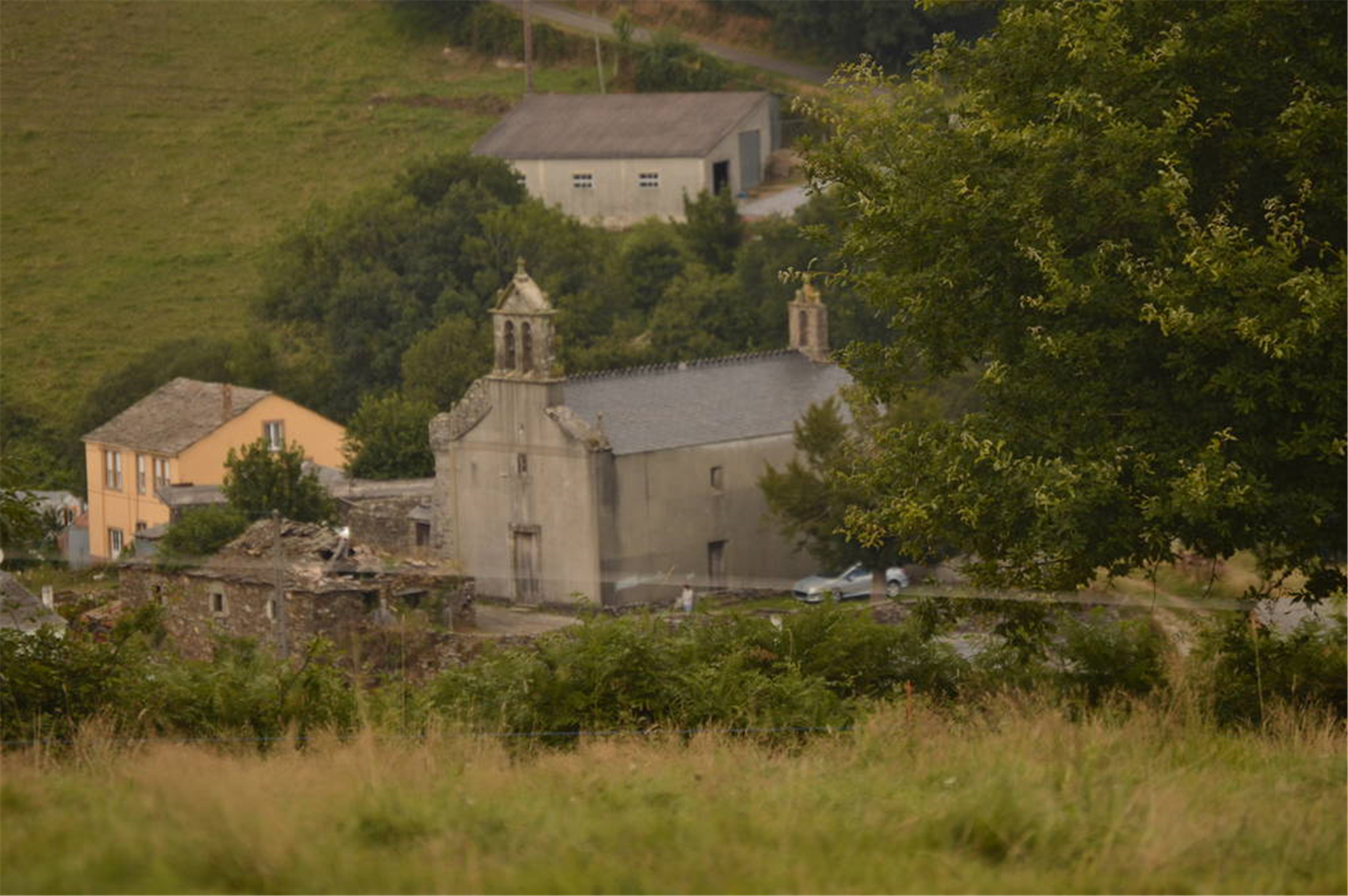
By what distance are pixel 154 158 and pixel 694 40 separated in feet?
174

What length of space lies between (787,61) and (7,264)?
61737mm

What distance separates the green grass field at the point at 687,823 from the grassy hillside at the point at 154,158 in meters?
30.6

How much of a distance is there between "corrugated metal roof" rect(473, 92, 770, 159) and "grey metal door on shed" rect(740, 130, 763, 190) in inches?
49.7

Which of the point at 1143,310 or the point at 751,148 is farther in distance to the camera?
the point at 751,148

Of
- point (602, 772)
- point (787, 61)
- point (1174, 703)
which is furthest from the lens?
point (787, 61)

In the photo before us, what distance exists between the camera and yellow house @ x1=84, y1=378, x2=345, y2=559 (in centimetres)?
5416

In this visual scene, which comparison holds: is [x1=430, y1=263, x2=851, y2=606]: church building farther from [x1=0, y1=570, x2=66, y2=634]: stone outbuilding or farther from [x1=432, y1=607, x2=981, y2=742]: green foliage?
[x1=432, y1=607, x2=981, y2=742]: green foliage

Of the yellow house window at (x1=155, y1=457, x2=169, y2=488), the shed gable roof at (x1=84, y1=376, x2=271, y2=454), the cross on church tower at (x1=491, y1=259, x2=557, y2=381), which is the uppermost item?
the cross on church tower at (x1=491, y1=259, x2=557, y2=381)

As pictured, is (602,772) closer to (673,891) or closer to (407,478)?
(673,891)

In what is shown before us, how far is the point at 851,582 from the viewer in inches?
1922

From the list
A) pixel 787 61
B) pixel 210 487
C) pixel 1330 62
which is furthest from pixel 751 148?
pixel 1330 62

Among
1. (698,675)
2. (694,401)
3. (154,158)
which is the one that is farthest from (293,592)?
(698,675)

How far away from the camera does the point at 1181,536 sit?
1766 cm

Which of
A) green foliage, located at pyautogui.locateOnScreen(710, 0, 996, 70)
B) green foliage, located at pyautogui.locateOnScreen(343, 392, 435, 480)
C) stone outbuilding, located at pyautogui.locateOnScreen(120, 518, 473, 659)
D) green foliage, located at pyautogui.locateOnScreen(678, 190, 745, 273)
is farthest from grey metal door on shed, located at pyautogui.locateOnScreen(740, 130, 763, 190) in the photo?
stone outbuilding, located at pyautogui.locateOnScreen(120, 518, 473, 659)
